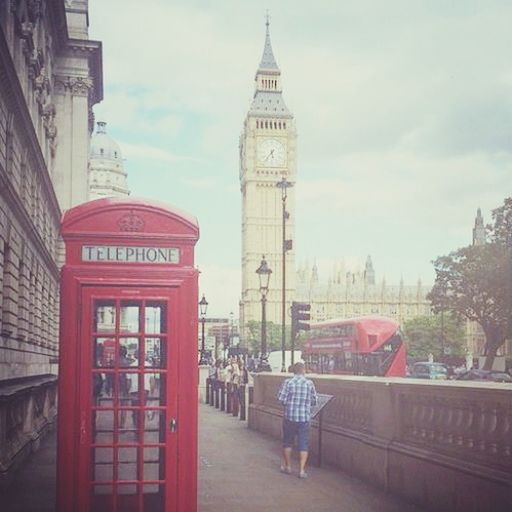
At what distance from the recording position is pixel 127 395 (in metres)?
7.29

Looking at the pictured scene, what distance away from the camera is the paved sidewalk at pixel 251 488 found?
9.92 m

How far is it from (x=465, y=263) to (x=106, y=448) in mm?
48103

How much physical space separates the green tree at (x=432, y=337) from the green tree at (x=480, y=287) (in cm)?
3956

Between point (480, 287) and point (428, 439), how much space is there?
4161 centimetres

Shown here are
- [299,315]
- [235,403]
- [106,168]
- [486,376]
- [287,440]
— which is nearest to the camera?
[287,440]

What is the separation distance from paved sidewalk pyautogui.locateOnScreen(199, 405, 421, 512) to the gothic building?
119881 mm

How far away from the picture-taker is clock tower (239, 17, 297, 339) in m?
166

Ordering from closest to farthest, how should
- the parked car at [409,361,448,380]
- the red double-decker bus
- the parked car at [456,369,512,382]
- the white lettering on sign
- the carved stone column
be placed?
the white lettering on sign, the carved stone column, the red double-decker bus, the parked car at [456,369,512,382], the parked car at [409,361,448,380]

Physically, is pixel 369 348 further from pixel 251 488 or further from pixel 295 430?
pixel 251 488

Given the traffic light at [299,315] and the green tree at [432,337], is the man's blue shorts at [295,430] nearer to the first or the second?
the traffic light at [299,315]

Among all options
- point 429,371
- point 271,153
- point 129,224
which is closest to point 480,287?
point 429,371

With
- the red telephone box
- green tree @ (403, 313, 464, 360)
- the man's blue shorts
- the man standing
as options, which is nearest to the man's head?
the man standing

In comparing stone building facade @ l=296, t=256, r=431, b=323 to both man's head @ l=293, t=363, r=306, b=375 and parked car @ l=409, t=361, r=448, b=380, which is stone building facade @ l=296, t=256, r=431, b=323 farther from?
man's head @ l=293, t=363, r=306, b=375

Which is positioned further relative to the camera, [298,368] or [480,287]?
[480,287]
